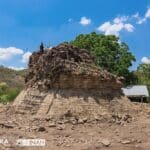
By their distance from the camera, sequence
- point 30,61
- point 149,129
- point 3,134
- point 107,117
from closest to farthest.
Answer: point 3,134 < point 149,129 < point 107,117 < point 30,61

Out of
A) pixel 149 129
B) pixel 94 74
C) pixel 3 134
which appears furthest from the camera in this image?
pixel 94 74

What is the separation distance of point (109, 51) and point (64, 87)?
20.0 m

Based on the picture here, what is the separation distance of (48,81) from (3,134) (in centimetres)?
476

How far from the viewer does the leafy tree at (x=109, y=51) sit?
36.2 m

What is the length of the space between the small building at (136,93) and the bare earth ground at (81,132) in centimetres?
1805

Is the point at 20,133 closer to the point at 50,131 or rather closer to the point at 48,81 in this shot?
the point at 50,131

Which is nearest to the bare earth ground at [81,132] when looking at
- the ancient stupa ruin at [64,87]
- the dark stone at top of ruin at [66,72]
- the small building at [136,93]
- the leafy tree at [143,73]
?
the ancient stupa ruin at [64,87]

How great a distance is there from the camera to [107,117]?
16.2 meters

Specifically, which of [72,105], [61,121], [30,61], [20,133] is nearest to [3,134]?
[20,133]

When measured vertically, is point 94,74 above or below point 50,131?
above

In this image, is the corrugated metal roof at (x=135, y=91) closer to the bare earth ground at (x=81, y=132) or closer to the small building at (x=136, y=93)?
the small building at (x=136, y=93)

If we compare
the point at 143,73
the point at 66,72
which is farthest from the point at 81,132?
the point at 143,73

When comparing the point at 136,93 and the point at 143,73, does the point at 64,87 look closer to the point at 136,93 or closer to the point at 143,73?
the point at 136,93

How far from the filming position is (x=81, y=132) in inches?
542
